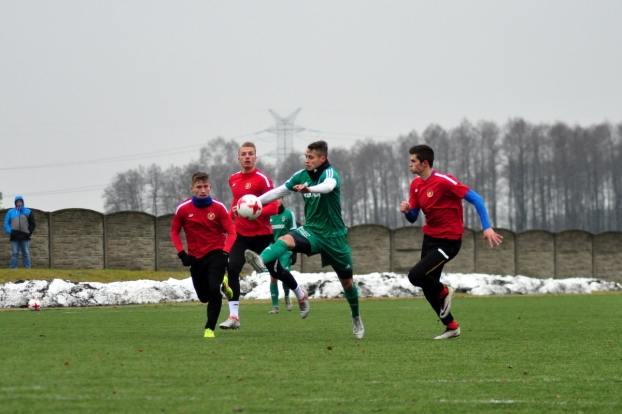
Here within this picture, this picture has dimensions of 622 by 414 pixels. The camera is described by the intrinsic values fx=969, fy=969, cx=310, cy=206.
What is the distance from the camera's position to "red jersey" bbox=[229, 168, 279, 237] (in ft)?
46.5

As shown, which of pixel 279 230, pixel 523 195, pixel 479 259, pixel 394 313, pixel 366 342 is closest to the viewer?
pixel 366 342

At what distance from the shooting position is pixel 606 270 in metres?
44.3

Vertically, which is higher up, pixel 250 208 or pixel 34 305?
pixel 250 208

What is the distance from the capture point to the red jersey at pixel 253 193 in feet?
46.5

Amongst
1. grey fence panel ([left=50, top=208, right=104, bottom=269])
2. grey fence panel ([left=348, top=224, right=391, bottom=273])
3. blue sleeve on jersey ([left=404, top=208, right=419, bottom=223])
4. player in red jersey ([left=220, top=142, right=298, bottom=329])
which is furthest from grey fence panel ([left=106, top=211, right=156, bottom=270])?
blue sleeve on jersey ([left=404, top=208, right=419, bottom=223])

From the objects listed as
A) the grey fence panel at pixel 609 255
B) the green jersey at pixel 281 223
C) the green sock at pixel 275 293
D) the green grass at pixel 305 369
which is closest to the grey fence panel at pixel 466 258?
the grey fence panel at pixel 609 255

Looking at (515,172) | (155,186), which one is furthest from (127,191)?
(515,172)

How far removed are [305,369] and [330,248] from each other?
11.9ft

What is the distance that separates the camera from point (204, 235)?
12352 mm

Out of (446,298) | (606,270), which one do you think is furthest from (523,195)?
(446,298)

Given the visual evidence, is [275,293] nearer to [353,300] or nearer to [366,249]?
[353,300]

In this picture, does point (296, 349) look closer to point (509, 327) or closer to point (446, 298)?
point (446, 298)

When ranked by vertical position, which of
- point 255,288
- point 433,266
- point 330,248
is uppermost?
point 330,248

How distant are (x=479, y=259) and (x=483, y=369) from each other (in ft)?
105
